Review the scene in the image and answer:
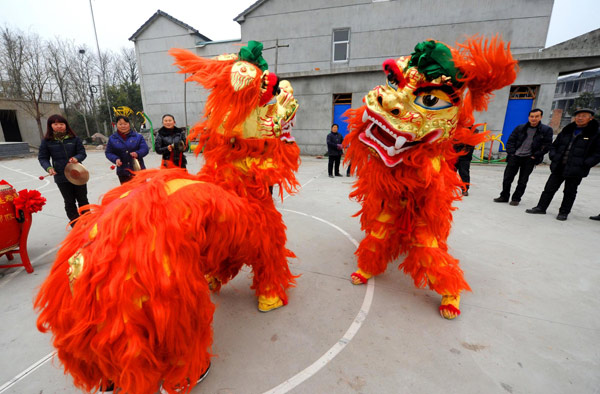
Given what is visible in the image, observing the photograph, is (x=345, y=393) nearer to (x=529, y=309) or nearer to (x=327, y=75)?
(x=529, y=309)

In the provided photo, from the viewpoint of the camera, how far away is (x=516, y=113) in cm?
923

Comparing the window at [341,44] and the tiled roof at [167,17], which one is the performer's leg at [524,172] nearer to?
the window at [341,44]

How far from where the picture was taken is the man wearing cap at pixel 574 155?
3.88 m

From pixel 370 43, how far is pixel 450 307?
11138 millimetres

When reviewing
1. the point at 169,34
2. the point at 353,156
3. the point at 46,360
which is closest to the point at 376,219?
the point at 353,156

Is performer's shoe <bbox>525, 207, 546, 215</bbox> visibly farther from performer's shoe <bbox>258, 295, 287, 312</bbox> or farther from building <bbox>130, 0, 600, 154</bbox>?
building <bbox>130, 0, 600, 154</bbox>

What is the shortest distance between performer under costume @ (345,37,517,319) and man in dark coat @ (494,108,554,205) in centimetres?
333

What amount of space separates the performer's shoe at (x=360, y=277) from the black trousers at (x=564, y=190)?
3.79 meters

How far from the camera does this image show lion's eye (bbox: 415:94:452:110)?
6.05 ft

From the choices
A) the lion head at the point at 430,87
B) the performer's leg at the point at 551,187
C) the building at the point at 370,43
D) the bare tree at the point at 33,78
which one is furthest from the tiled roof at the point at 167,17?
the performer's leg at the point at 551,187

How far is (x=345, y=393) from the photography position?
1556mm

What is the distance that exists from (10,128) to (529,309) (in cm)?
2627

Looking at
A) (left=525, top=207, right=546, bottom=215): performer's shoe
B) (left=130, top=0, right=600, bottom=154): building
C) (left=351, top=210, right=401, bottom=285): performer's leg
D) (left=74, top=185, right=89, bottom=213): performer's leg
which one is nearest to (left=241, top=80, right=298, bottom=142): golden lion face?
(left=351, top=210, right=401, bottom=285): performer's leg

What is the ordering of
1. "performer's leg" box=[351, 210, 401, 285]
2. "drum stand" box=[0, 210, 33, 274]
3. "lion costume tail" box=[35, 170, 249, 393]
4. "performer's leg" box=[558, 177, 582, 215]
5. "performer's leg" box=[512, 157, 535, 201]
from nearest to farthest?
1. "lion costume tail" box=[35, 170, 249, 393]
2. "performer's leg" box=[351, 210, 401, 285]
3. "drum stand" box=[0, 210, 33, 274]
4. "performer's leg" box=[558, 177, 582, 215]
5. "performer's leg" box=[512, 157, 535, 201]
